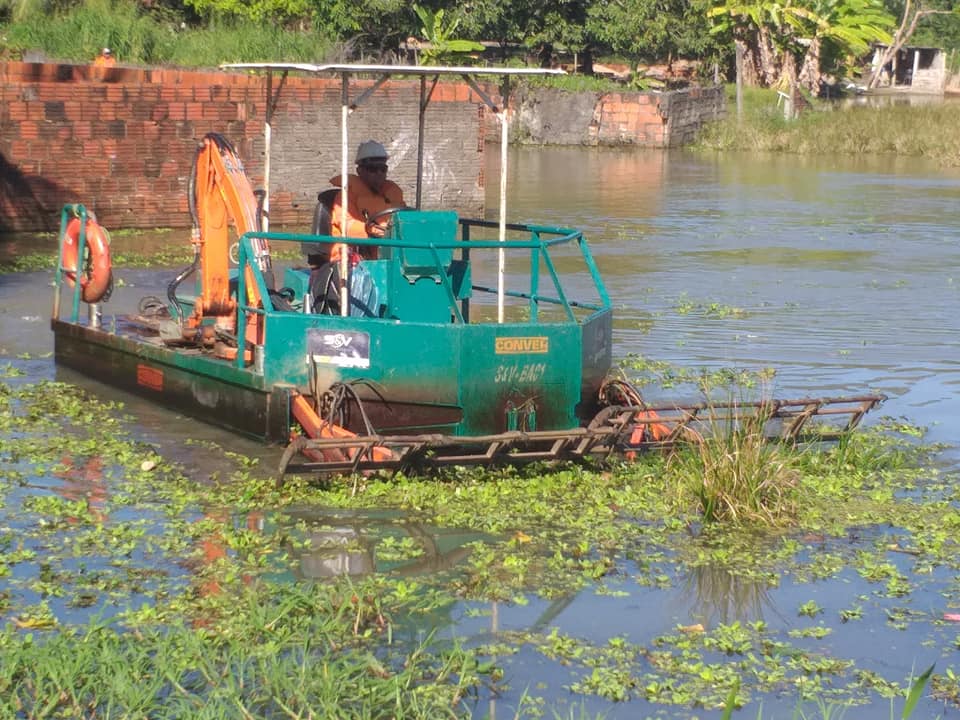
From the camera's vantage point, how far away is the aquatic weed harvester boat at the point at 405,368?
9.41 m

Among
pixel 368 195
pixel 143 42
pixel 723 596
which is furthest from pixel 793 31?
pixel 723 596

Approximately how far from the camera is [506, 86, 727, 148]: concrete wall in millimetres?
43719

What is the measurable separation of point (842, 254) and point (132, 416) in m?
13.2

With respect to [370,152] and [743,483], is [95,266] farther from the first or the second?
[743,483]

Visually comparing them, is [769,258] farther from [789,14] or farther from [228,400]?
[789,14]

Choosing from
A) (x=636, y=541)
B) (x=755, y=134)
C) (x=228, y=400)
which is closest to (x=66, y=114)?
(x=228, y=400)

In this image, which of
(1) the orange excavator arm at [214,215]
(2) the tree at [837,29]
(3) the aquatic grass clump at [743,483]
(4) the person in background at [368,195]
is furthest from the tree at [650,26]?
(3) the aquatic grass clump at [743,483]

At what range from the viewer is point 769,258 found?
70.5 feet

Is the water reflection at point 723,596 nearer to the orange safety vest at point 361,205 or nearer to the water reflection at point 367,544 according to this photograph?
the water reflection at point 367,544

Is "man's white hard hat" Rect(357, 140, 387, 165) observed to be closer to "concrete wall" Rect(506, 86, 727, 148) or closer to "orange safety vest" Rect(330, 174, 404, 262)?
"orange safety vest" Rect(330, 174, 404, 262)

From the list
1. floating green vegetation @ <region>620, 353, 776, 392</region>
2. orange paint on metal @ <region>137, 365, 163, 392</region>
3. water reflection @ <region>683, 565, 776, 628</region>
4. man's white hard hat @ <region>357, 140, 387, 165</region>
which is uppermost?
man's white hard hat @ <region>357, 140, 387, 165</region>

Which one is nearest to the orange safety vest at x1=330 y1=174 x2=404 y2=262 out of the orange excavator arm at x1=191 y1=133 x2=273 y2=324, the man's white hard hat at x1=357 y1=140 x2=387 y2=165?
the man's white hard hat at x1=357 y1=140 x2=387 y2=165

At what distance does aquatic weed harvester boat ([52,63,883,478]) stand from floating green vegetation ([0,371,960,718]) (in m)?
0.27

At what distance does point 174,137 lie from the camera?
21734mm
